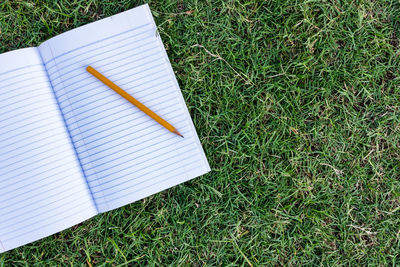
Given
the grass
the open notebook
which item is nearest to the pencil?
the open notebook

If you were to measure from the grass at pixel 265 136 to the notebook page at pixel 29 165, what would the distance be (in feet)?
A: 0.66

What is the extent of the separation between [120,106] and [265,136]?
0.63 metres

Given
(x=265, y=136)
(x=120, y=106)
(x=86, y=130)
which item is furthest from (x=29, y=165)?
(x=265, y=136)

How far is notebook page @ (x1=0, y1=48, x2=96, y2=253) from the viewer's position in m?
1.30

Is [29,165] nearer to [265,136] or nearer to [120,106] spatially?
[120,106]

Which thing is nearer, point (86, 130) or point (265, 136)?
point (86, 130)

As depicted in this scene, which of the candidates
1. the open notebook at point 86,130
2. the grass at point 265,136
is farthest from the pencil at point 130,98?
the grass at point 265,136

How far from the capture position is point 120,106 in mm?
1357

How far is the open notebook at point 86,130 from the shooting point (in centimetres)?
130

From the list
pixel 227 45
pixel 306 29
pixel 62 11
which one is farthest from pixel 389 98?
pixel 62 11

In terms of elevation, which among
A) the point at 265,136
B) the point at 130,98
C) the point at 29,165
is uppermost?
the point at 130,98

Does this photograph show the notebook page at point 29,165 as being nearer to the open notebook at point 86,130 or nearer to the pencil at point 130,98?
the open notebook at point 86,130

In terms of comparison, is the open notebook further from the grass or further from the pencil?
the grass

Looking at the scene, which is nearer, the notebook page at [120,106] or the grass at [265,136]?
the notebook page at [120,106]
